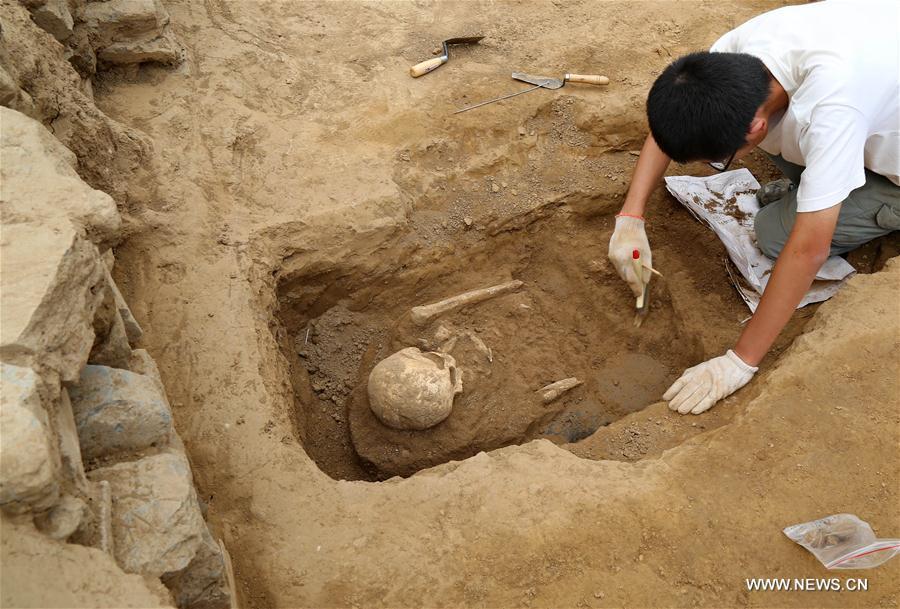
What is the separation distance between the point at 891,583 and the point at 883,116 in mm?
1868

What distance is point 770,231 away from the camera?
341cm

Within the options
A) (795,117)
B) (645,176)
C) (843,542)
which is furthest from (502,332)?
(843,542)

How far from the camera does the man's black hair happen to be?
93.9 inches

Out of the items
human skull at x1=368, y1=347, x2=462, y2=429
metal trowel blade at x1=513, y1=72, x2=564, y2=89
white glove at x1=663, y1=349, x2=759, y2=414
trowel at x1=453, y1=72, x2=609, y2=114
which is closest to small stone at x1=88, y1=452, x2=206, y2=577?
human skull at x1=368, y1=347, x2=462, y2=429

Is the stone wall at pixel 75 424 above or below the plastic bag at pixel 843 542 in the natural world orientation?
above

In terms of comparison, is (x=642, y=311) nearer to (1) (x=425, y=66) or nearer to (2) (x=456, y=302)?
(2) (x=456, y=302)

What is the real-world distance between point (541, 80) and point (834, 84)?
2.03m

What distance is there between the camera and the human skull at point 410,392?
3039 mm

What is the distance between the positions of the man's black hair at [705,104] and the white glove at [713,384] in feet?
3.11

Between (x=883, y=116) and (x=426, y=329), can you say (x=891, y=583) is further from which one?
(x=426, y=329)

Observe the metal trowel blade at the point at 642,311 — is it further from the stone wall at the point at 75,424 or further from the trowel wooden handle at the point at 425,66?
the stone wall at the point at 75,424

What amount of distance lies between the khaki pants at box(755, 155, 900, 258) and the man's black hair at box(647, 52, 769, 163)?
0.95 metres

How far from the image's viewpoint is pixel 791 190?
11.3 ft

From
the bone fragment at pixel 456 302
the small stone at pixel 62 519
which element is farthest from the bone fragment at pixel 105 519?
the bone fragment at pixel 456 302
